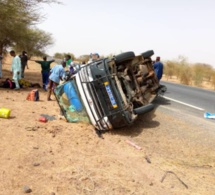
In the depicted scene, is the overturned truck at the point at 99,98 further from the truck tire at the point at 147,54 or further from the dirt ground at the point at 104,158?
the truck tire at the point at 147,54

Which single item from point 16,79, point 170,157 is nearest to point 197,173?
point 170,157

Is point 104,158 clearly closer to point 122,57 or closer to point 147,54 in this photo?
point 122,57

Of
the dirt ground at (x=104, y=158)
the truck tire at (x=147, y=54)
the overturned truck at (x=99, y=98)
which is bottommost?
the dirt ground at (x=104, y=158)

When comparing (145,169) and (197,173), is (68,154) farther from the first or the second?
(197,173)

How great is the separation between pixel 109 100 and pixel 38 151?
2.07 metres

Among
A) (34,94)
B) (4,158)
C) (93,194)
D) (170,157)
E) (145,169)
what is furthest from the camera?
(34,94)

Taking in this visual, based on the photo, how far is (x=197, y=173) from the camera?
530 cm

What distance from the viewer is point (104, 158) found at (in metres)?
5.31

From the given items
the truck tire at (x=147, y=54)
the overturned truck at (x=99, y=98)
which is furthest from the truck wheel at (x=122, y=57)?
the truck tire at (x=147, y=54)

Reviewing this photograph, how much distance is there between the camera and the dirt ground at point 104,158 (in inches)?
169

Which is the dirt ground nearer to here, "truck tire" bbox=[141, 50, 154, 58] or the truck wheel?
the truck wheel

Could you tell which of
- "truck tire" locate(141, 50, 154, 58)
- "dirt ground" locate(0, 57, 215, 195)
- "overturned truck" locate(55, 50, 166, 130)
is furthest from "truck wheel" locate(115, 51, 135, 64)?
"truck tire" locate(141, 50, 154, 58)

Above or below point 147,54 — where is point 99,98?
below

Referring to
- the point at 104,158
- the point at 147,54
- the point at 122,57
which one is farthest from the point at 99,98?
the point at 147,54
